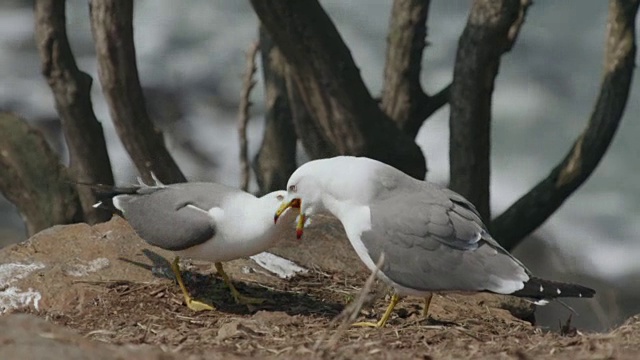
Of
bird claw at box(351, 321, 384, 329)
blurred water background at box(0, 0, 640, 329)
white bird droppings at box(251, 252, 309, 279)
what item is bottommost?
blurred water background at box(0, 0, 640, 329)

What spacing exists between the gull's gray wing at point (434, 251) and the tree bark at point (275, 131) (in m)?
3.87

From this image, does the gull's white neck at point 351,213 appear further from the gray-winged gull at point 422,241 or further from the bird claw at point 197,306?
the bird claw at point 197,306

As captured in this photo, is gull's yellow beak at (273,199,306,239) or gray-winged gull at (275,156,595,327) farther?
gull's yellow beak at (273,199,306,239)

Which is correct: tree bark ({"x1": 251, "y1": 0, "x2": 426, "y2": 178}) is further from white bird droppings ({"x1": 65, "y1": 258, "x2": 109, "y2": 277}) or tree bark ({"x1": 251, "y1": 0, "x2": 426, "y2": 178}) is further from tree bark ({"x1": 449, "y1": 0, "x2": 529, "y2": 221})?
white bird droppings ({"x1": 65, "y1": 258, "x2": 109, "y2": 277})

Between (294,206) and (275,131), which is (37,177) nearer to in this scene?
(275,131)

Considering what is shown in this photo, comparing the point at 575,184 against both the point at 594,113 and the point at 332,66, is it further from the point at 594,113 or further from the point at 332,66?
the point at 332,66

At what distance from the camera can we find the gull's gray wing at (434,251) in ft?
17.6

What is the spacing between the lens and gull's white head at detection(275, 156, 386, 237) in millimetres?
5516

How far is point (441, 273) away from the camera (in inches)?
212

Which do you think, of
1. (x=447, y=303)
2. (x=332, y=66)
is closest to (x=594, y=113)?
(x=332, y=66)

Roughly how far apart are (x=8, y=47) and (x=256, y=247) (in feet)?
36.7

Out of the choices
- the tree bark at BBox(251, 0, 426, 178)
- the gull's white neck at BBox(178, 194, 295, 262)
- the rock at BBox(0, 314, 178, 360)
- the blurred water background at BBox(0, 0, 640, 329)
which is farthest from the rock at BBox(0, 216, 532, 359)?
the blurred water background at BBox(0, 0, 640, 329)

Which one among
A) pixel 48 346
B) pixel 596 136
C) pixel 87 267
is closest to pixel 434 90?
pixel 596 136

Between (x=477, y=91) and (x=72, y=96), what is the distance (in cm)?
256
